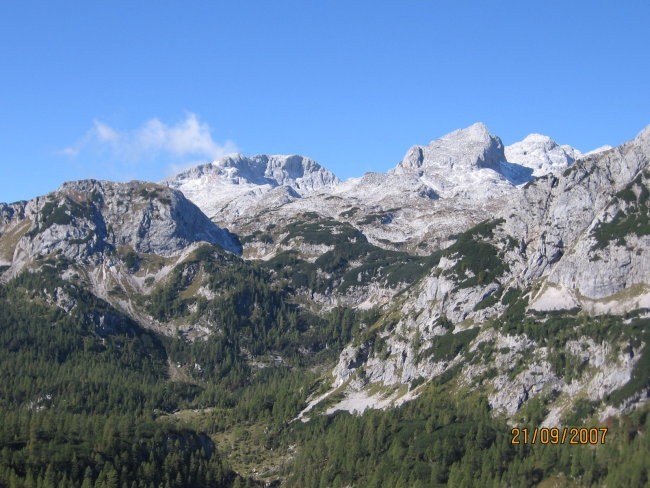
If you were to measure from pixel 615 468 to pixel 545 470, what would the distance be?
63.0 feet

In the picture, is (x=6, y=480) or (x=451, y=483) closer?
(x=6, y=480)

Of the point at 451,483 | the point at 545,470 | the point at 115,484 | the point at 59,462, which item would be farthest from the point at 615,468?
the point at 59,462

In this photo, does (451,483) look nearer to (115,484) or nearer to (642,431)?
(642,431)

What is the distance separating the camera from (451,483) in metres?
200

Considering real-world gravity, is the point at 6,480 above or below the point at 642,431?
below

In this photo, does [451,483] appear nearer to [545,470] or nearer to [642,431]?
[545,470]

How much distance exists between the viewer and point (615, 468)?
18275 centimetres

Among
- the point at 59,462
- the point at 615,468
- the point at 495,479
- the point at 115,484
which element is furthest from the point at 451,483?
the point at 59,462

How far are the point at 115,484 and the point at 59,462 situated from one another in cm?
1535

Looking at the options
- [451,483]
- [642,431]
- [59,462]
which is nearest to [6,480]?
[59,462]

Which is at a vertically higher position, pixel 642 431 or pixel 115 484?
pixel 642 431

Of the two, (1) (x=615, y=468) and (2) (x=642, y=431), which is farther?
(2) (x=642, y=431)

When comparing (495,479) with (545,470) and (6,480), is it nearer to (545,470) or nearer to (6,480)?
(545,470)

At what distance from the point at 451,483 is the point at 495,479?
11.7 meters
